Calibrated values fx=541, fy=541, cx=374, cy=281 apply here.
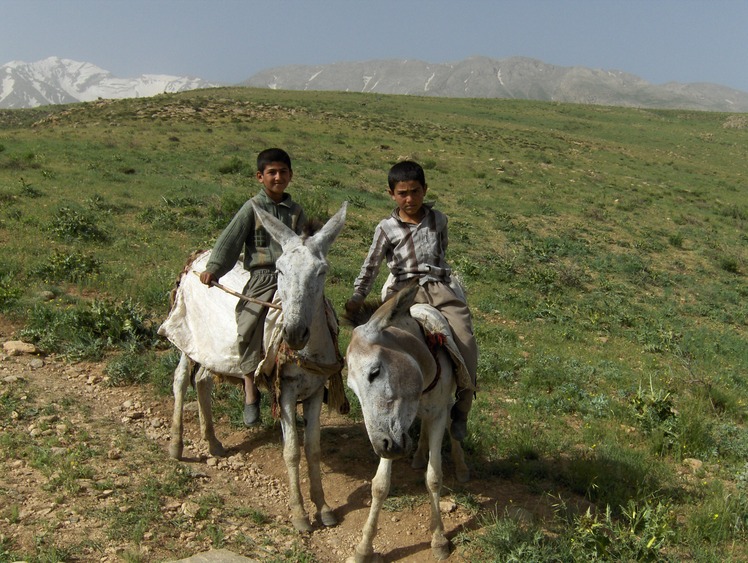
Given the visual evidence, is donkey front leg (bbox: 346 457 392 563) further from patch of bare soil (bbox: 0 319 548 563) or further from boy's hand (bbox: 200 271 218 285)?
boy's hand (bbox: 200 271 218 285)

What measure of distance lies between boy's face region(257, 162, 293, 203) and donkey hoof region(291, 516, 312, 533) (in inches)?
99.3

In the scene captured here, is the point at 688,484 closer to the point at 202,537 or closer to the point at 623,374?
the point at 623,374

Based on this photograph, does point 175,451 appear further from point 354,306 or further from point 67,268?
point 67,268

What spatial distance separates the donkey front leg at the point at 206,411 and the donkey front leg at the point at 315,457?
1230mm

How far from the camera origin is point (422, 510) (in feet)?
14.1

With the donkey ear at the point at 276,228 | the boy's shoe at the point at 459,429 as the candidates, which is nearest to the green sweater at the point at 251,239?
the donkey ear at the point at 276,228

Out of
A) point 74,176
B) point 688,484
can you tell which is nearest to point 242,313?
point 688,484

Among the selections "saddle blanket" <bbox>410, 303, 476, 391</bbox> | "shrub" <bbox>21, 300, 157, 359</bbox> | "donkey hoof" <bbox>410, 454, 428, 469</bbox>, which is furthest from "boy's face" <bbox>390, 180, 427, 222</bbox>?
"shrub" <bbox>21, 300, 157, 359</bbox>

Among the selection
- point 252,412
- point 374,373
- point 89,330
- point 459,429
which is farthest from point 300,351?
point 89,330

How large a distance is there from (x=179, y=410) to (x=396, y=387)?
109 inches

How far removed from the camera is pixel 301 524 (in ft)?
13.2

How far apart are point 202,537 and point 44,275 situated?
242 inches

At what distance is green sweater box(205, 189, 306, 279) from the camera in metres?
4.33

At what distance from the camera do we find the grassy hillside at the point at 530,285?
4.61 metres
